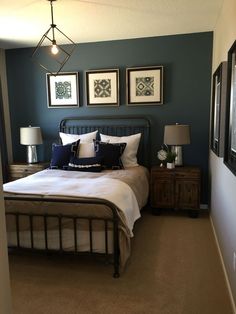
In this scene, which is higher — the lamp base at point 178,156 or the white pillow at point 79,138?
the white pillow at point 79,138

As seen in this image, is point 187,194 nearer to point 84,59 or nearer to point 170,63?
point 170,63

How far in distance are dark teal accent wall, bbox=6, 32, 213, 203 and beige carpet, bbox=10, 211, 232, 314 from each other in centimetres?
161

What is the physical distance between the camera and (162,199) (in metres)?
3.98

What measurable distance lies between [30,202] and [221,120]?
6.28ft

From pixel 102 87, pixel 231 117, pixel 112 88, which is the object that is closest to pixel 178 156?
pixel 112 88

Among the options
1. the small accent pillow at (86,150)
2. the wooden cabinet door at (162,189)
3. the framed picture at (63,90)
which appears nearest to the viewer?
the wooden cabinet door at (162,189)

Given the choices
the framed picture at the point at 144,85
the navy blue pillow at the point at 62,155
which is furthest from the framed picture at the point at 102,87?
the navy blue pillow at the point at 62,155

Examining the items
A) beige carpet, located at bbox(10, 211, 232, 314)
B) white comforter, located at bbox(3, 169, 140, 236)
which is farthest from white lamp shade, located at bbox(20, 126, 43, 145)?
beige carpet, located at bbox(10, 211, 232, 314)

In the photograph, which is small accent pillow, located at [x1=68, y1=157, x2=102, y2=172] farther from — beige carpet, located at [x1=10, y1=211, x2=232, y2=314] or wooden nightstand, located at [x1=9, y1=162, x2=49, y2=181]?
beige carpet, located at [x1=10, y1=211, x2=232, y2=314]

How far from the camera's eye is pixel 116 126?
449 centimetres

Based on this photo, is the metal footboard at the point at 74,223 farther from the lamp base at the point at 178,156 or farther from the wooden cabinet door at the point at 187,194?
the lamp base at the point at 178,156

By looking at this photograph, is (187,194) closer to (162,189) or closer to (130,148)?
(162,189)

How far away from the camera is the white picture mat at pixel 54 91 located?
15.1 ft

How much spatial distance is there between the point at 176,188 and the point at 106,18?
236cm
